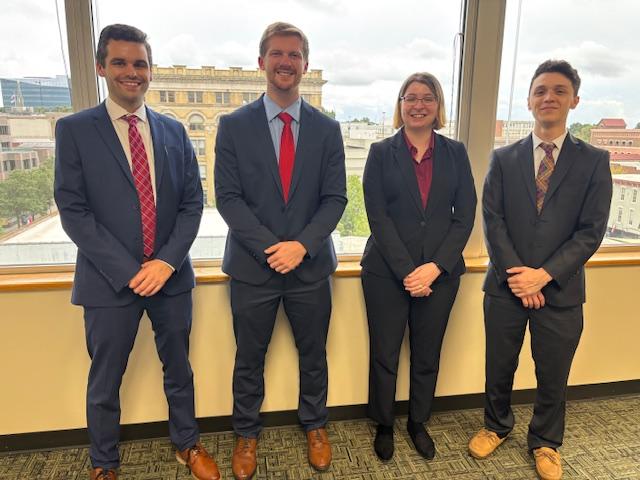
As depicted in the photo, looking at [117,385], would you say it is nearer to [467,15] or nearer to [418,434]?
[418,434]

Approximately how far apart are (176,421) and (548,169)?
1.79 m

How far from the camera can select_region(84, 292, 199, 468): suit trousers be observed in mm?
1641

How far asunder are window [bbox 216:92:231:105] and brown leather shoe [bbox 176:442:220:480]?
1516 millimetres

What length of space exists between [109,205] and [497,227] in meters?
1.45

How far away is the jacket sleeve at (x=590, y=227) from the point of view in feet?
5.62

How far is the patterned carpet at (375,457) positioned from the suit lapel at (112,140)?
1226 mm

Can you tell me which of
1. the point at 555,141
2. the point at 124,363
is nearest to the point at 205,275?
the point at 124,363

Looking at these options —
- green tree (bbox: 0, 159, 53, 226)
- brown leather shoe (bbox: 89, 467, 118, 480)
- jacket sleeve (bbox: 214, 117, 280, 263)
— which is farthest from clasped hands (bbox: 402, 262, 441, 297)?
green tree (bbox: 0, 159, 53, 226)

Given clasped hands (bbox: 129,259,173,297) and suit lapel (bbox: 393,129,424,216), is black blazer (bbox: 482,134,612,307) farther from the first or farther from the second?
clasped hands (bbox: 129,259,173,297)

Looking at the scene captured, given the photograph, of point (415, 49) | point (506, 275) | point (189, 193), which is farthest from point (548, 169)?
point (189, 193)

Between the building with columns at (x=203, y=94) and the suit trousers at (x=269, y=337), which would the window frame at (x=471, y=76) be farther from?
the suit trousers at (x=269, y=337)

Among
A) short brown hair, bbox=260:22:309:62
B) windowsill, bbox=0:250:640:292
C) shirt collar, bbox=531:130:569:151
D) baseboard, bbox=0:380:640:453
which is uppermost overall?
short brown hair, bbox=260:22:309:62

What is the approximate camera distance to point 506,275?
1.80 m

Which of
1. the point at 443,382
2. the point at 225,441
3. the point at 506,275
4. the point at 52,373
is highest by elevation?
the point at 506,275
